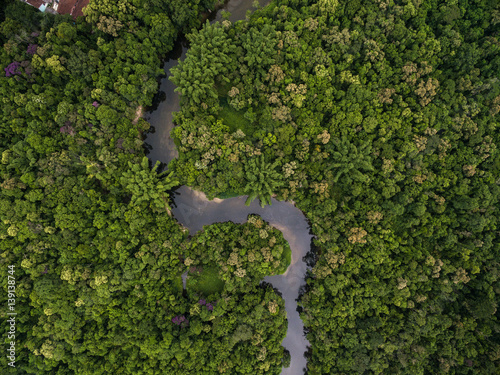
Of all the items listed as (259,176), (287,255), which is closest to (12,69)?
(259,176)

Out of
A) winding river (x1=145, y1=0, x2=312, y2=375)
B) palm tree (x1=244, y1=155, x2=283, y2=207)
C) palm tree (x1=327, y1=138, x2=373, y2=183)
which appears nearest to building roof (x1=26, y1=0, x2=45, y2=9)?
winding river (x1=145, y1=0, x2=312, y2=375)

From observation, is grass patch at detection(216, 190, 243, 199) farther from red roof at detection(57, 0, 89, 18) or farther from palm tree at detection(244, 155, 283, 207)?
red roof at detection(57, 0, 89, 18)

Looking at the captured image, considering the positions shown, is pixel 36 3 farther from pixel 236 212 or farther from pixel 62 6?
pixel 236 212

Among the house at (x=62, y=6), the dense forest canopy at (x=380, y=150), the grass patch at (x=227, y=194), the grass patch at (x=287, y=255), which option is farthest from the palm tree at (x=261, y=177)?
the house at (x=62, y=6)

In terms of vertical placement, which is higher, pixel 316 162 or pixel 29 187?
pixel 316 162

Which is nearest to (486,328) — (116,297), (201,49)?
(116,297)

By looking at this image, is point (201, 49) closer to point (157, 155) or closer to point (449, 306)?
point (157, 155)
